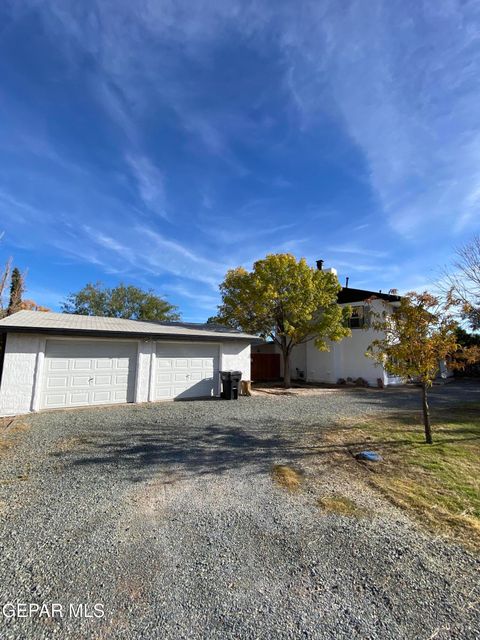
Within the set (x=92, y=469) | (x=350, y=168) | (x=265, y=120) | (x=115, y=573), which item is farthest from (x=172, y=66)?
(x=115, y=573)

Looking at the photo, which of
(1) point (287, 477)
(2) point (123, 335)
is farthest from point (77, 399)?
(1) point (287, 477)

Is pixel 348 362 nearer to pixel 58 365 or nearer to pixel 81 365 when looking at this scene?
pixel 81 365

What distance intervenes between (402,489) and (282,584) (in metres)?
2.61

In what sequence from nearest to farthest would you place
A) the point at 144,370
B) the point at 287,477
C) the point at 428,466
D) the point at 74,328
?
the point at 287,477
the point at 428,466
the point at 74,328
the point at 144,370

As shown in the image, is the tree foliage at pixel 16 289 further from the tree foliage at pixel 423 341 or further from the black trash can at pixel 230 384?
the tree foliage at pixel 423 341

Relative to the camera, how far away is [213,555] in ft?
9.12

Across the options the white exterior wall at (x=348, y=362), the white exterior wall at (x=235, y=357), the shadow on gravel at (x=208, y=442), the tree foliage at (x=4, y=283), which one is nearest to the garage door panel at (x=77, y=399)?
the shadow on gravel at (x=208, y=442)

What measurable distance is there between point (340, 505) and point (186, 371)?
8.75m

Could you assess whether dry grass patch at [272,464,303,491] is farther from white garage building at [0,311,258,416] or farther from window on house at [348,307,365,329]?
window on house at [348,307,365,329]

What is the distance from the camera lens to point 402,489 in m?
4.17

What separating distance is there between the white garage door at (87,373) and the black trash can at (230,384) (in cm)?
348

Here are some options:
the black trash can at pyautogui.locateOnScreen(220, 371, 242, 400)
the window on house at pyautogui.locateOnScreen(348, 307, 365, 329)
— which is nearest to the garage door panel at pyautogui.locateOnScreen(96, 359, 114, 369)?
the black trash can at pyautogui.locateOnScreen(220, 371, 242, 400)

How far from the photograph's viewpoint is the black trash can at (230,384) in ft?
38.7

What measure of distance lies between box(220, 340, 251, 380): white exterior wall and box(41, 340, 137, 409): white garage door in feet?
12.3
